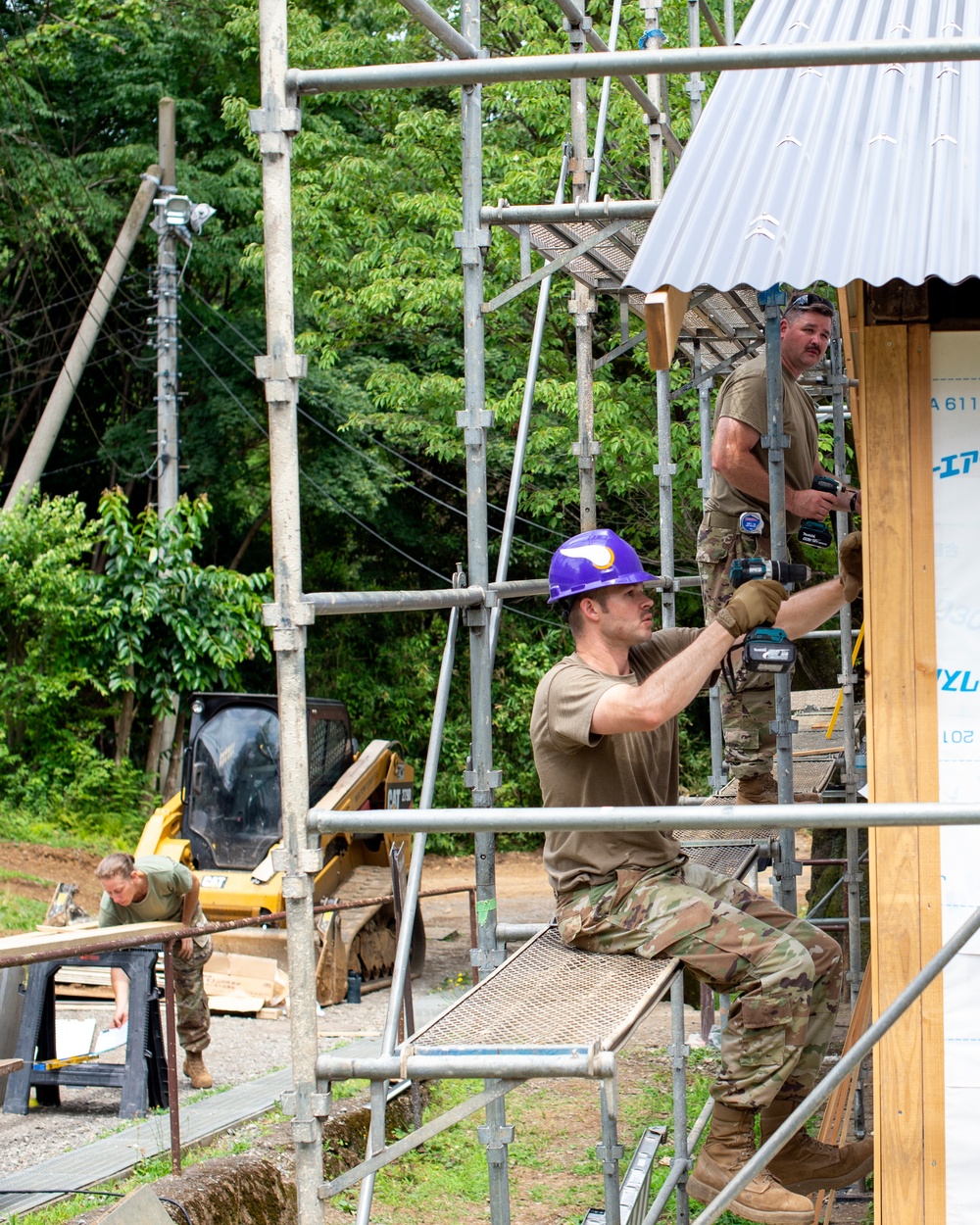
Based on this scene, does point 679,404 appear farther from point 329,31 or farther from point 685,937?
point 685,937

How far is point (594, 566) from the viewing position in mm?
3947

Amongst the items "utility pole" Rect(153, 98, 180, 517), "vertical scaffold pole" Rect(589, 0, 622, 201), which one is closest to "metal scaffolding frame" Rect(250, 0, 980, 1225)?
"vertical scaffold pole" Rect(589, 0, 622, 201)

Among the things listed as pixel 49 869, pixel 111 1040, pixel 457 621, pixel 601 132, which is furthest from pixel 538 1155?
pixel 49 869

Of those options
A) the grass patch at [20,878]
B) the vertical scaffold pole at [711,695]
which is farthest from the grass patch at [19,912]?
the vertical scaffold pole at [711,695]

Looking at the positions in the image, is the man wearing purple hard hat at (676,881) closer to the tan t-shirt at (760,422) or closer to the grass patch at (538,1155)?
the tan t-shirt at (760,422)

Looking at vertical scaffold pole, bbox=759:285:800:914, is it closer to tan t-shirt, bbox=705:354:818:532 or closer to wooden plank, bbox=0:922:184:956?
tan t-shirt, bbox=705:354:818:532

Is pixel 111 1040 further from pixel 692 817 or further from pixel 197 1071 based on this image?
pixel 692 817

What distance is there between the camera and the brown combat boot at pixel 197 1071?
26.9 ft

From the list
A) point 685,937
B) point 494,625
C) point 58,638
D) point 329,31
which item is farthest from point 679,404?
point 685,937

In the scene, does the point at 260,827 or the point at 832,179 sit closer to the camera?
the point at 832,179

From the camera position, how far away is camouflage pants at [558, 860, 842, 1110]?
361 cm

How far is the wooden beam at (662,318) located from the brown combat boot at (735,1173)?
1.95 m

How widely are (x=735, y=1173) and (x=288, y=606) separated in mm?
1947

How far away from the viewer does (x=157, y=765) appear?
64.6 ft
